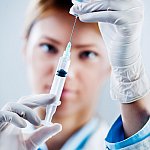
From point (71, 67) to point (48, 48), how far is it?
0.14 meters

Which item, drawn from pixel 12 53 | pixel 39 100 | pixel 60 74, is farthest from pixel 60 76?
pixel 12 53

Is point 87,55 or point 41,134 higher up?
point 87,55

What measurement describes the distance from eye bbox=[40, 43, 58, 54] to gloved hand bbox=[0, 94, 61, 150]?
0.88ft

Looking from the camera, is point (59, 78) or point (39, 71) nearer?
point (59, 78)

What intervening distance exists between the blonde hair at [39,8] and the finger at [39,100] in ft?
1.16

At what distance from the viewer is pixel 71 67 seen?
166cm

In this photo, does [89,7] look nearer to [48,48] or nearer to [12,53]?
[48,48]

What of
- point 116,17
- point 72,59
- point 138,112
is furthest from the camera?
point 72,59

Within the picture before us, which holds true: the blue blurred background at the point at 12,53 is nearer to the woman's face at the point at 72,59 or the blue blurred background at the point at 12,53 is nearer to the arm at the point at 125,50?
the woman's face at the point at 72,59

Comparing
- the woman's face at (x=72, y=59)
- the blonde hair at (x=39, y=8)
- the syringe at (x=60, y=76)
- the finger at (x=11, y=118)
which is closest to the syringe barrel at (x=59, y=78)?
the syringe at (x=60, y=76)

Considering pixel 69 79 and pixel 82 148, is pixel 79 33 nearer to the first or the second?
pixel 69 79

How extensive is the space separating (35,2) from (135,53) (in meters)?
0.55

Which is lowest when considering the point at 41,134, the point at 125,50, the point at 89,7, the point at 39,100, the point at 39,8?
the point at 41,134

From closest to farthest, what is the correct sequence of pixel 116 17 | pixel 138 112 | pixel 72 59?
pixel 116 17, pixel 138 112, pixel 72 59
